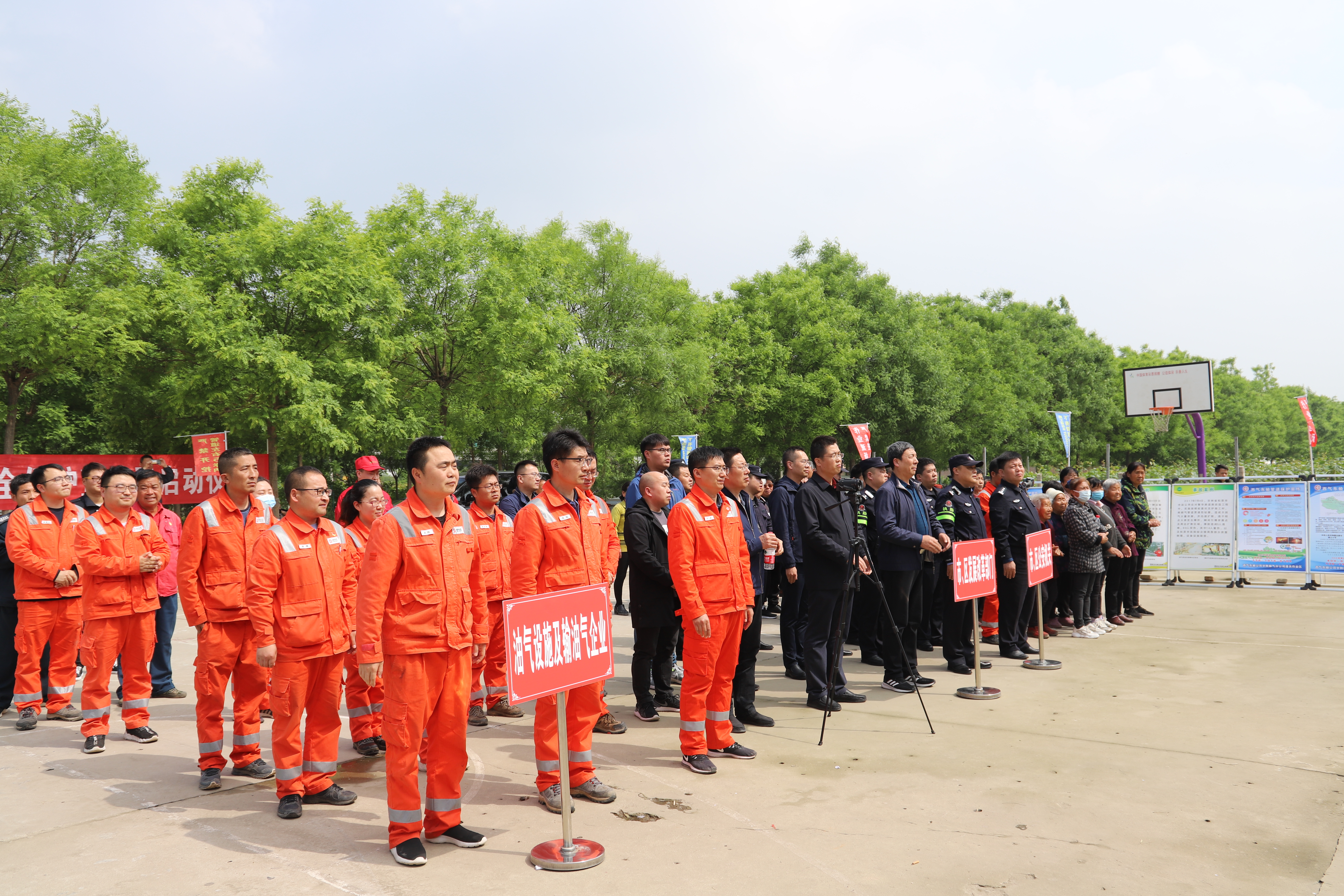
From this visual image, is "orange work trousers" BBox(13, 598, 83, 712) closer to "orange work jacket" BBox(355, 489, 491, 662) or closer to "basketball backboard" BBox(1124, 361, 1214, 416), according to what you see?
"orange work jacket" BBox(355, 489, 491, 662)

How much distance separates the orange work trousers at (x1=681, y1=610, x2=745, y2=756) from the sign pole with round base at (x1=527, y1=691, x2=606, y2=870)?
1.34 meters

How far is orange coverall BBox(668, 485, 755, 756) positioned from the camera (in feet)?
17.7

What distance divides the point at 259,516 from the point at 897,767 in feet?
14.7

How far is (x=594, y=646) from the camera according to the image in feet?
14.5

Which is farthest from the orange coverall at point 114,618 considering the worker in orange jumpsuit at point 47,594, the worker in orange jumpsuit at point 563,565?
the worker in orange jumpsuit at point 563,565

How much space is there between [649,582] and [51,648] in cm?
480

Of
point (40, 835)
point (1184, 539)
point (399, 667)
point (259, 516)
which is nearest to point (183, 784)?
point (40, 835)

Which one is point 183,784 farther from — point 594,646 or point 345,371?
point 345,371

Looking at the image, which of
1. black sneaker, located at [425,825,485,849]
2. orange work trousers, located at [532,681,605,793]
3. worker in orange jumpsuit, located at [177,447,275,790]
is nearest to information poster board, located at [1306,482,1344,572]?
orange work trousers, located at [532,681,605,793]

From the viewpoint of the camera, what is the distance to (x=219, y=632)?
5246 millimetres

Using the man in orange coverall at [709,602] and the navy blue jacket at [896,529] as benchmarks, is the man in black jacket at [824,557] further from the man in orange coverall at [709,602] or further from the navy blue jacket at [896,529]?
the man in orange coverall at [709,602]

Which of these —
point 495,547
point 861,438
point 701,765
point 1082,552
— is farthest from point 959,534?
A: point 861,438

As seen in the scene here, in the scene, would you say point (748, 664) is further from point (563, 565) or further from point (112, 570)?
point (112, 570)

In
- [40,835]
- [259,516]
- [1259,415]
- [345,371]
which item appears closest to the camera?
[40,835]
